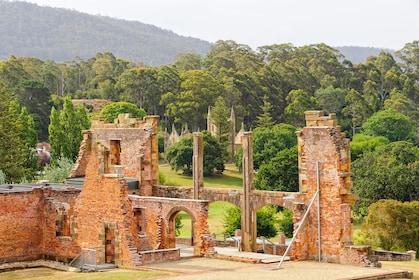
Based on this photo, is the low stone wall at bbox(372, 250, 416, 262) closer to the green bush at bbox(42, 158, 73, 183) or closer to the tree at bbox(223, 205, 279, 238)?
the tree at bbox(223, 205, 279, 238)

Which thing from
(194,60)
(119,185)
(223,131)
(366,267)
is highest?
(194,60)

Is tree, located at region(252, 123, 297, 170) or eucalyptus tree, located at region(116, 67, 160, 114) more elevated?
eucalyptus tree, located at region(116, 67, 160, 114)

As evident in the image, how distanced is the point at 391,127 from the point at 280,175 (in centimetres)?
4019

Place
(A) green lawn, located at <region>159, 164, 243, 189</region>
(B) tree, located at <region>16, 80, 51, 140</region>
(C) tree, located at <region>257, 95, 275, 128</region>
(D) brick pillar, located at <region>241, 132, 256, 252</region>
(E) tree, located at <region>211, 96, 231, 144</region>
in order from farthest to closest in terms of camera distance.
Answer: (C) tree, located at <region>257, 95, 275, 128</region>
(B) tree, located at <region>16, 80, 51, 140</region>
(E) tree, located at <region>211, 96, 231, 144</region>
(A) green lawn, located at <region>159, 164, 243, 189</region>
(D) brick pillar, located at <region>241, 132, 256, 252</region>

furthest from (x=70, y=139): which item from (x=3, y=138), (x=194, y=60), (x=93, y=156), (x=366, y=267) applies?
(x=194, y=60)

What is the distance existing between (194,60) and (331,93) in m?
33.2

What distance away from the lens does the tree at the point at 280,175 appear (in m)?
59.8

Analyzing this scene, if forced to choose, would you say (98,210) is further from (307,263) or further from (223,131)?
(223,131)

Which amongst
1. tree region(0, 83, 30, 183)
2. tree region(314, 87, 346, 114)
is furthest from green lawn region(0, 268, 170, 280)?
tree region(314, 87, 346, 114)

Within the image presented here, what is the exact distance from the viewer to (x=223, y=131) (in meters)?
97.2

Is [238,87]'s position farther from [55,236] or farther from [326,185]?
[326,185]

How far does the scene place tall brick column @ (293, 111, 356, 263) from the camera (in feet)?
96.5

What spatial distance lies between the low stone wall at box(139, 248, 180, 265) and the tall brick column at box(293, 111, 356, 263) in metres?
4.12

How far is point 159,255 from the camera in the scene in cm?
2944
